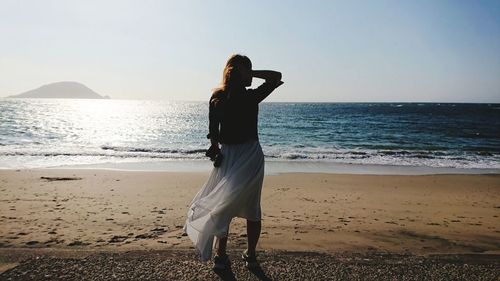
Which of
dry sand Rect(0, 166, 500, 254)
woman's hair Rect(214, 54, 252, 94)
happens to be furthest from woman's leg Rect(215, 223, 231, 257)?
woman's hair Rect(214, 54, 252, 94)

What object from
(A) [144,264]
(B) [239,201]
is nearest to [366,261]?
(B) [239,201]

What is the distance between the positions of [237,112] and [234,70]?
386mm

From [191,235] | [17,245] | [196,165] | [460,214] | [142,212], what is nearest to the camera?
[191,235]

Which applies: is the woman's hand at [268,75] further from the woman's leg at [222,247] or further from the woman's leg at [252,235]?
the woman's leg at [222,247]

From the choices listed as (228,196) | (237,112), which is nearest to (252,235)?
(228,196)

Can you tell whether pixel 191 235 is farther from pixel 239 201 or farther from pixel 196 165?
pixel 196 165

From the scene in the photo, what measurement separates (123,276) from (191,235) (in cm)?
70

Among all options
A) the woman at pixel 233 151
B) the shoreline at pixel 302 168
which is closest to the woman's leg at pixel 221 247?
the woman at pixel 233 151

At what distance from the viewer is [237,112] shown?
3660mm

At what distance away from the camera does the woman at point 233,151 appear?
3654mm

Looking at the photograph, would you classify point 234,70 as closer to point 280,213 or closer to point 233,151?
point 233,151

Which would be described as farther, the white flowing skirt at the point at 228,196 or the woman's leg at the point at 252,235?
the woman's leg at the point at 252,235

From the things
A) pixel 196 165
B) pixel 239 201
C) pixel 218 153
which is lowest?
pixel 196 165

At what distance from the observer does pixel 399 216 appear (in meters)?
7.02
